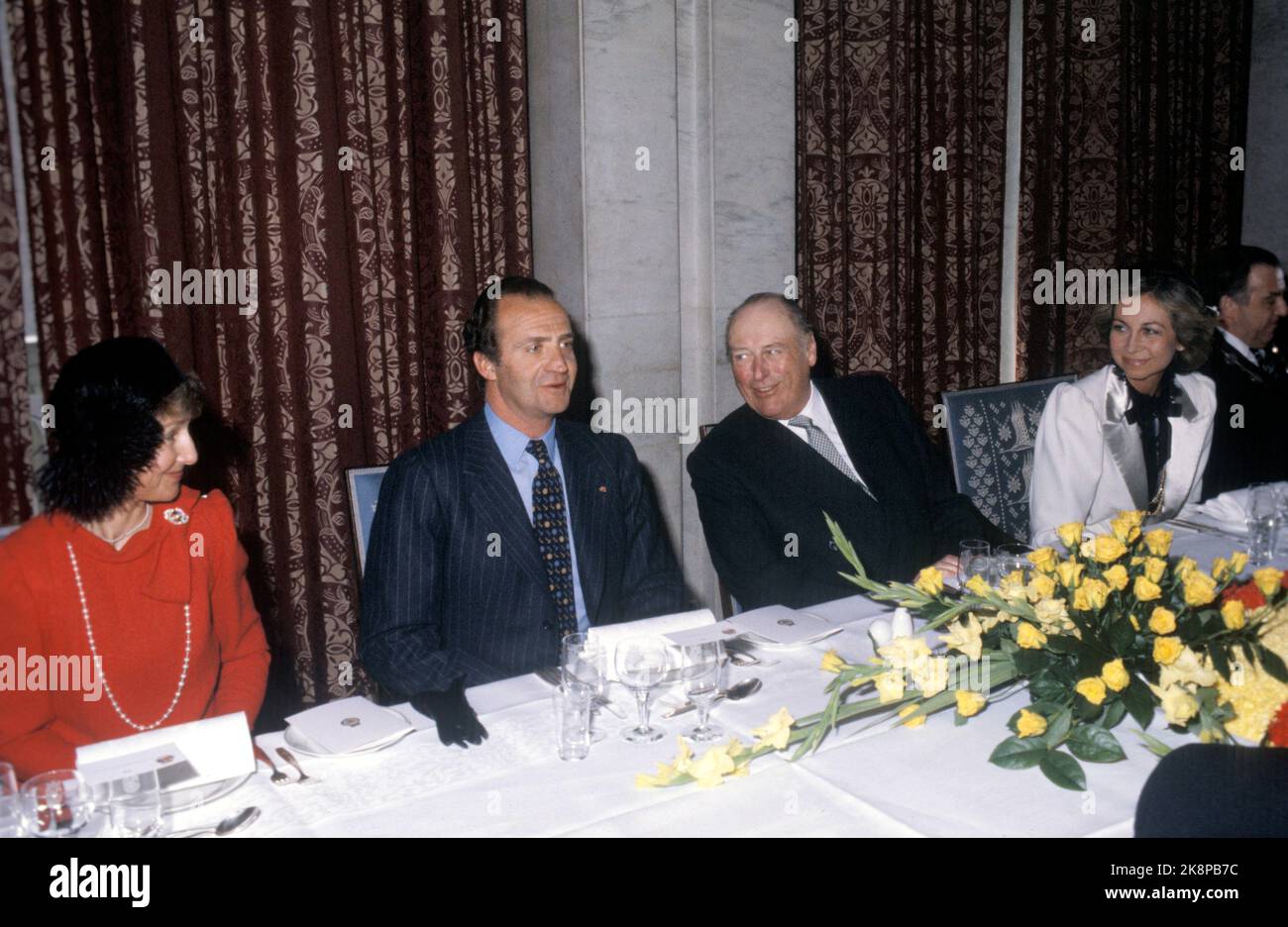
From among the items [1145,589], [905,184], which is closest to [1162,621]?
[1145,589]

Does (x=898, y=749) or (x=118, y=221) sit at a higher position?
(x=118, y=221)

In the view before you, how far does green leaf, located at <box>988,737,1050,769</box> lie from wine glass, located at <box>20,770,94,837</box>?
1217mm

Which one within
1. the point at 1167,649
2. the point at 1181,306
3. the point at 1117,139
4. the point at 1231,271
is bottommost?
the point at 1167,649

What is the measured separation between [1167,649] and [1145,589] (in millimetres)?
113

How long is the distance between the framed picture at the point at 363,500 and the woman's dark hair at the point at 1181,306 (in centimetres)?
212

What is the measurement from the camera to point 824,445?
2816mm

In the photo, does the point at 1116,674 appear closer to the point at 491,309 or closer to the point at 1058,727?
the point at 1058,727

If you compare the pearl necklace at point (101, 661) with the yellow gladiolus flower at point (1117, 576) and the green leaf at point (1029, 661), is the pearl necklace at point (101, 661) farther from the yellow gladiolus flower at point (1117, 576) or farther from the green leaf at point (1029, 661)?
the yellow gladiolus flower at point (1117, 576)

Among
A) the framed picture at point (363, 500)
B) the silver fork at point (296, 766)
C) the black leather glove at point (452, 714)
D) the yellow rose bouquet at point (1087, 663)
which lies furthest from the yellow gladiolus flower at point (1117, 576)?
the framed picture at point (363, 500)

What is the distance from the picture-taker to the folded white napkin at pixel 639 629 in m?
1.68
